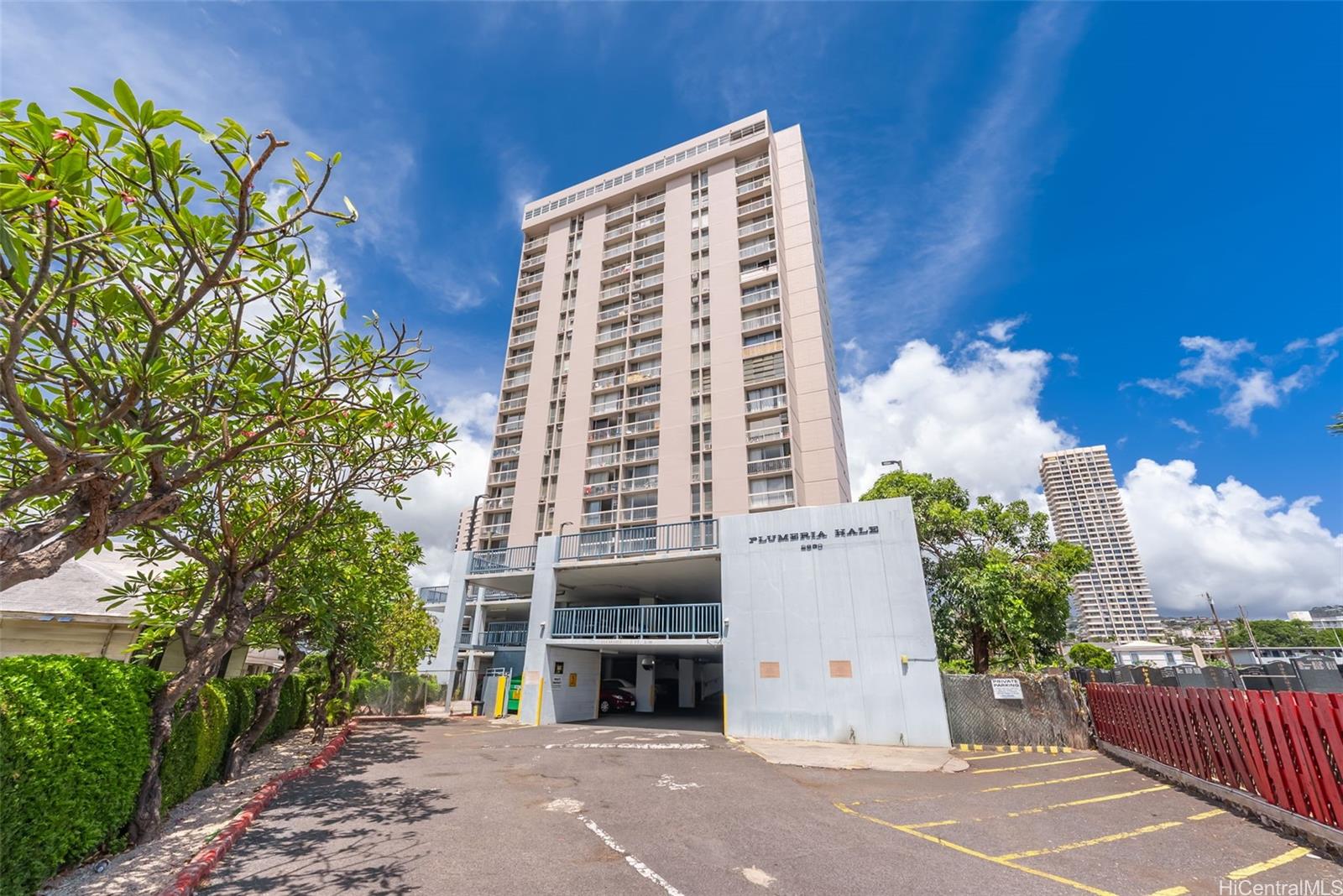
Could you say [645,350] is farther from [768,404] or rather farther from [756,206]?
[756,206]

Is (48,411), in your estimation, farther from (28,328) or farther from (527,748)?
(527,748)

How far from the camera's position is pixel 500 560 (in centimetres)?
2339

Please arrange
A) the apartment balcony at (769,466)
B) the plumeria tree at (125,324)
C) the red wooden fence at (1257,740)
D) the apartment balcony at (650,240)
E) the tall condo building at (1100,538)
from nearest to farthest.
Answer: the plumeria tree at (125,324)
the red wooden fence at (1257,740)
the apartment balcony at (769,466)
the apartment balcony at (650,240)
the tall condo building at (1100,538)

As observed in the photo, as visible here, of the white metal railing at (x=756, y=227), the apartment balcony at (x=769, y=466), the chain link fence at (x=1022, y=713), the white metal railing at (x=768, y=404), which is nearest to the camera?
the chain link fence at (x=1022, y=713)

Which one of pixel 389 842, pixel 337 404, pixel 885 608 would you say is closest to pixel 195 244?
pixel 337 404

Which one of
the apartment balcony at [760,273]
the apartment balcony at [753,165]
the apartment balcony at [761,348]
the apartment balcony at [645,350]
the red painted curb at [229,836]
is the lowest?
the red painted curb at [229,836]

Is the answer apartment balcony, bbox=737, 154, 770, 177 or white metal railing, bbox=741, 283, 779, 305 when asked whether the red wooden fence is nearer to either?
white metal railing, bbox=741, 283, 779, 305

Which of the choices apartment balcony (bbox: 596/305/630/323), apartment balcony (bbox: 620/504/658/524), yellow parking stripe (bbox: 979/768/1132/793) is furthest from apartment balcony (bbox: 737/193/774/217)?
yellow parking stripe (bbox: 979/768/1132/793)

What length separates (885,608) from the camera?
14.1 metres

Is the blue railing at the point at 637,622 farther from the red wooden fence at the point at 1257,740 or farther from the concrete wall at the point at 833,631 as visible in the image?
the red wooden fence at the point at 1257,740

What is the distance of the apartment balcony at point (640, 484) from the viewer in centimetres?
3189

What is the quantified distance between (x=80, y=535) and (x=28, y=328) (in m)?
1.99

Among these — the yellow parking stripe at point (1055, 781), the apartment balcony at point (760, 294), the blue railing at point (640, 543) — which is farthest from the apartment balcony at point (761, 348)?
the yellow parking stripe at point (1055, 781)

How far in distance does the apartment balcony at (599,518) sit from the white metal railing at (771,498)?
28.2 ft
